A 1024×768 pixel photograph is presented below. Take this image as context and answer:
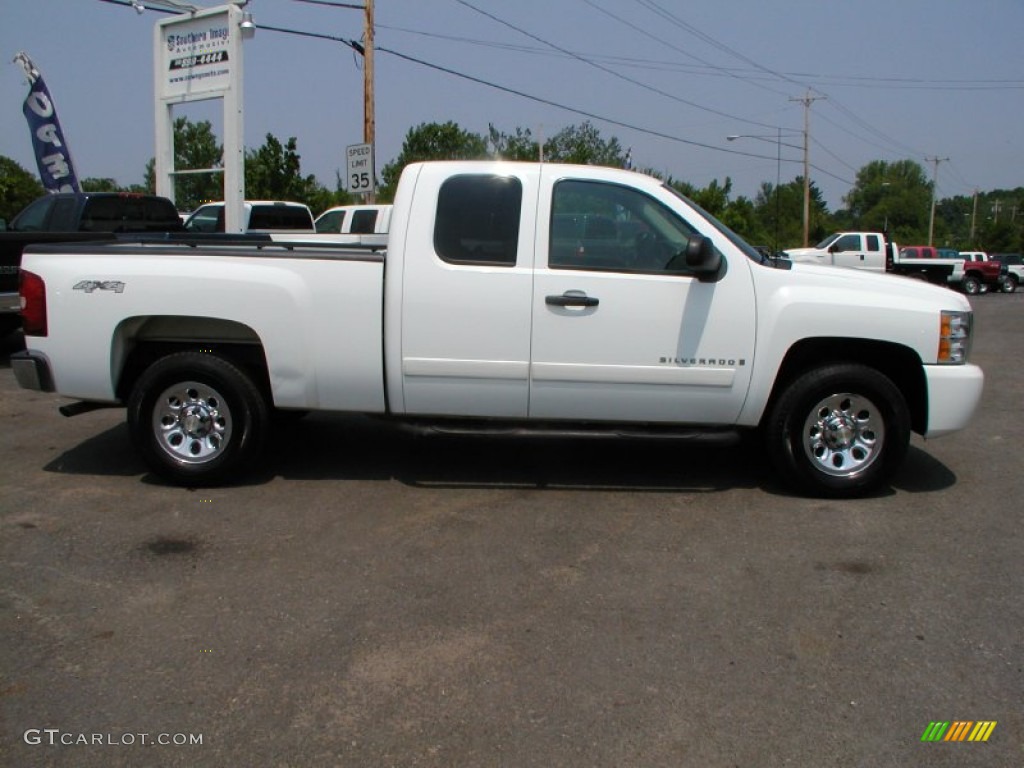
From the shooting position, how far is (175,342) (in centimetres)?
568

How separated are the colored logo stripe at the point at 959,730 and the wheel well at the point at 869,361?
8.64 feet

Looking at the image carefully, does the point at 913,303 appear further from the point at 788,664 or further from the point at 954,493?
the point at 788,664

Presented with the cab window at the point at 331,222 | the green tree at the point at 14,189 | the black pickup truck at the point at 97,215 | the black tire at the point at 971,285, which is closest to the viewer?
the black pickup truck at the point at 97,215

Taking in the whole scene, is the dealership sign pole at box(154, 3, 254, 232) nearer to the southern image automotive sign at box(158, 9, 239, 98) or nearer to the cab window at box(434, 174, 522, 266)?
the southern image automotive sign at box(158, 9, 239, 98)

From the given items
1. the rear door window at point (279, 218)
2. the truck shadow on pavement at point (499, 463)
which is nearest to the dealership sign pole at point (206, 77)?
the rear door window at point (279, 218)

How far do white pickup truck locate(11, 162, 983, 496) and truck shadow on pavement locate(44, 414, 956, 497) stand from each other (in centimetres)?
32

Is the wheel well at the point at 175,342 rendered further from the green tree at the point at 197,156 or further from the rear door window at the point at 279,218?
the green tree at the point at 197,156

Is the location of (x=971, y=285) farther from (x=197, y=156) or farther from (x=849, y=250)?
(x=197, y=156)

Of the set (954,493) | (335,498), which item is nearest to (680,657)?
(335,498)

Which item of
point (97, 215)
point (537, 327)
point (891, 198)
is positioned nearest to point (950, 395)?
point (537, 327)

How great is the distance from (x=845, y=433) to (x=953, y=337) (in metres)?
0.86

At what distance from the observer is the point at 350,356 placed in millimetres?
5320

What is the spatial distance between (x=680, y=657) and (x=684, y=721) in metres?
0.46

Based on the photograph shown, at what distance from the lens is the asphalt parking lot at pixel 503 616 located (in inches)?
118
